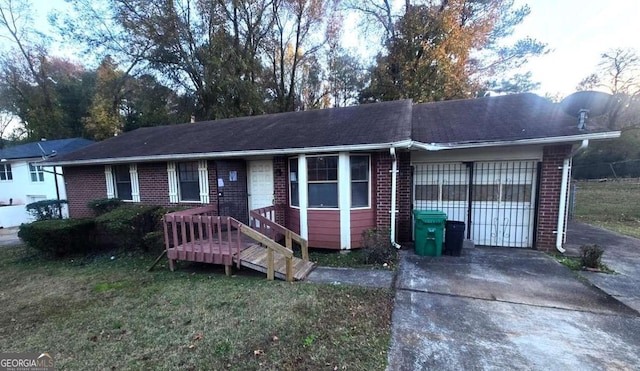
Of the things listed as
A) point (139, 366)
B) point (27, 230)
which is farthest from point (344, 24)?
point (139, 366)

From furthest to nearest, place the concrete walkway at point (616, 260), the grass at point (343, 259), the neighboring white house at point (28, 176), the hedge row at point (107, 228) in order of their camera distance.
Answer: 1. the neighboring white house at point (28, 176)
2. the hedge row at point (107, 228)
3. the grass at point (343, 259)
4. the concrete walkway at point (616, 260)

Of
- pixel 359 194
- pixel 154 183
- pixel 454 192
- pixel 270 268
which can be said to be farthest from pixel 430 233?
pixel 154 183

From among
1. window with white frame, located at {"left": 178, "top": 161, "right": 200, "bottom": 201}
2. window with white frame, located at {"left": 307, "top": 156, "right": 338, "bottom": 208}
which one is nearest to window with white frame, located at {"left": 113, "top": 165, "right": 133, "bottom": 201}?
window with white frame, located at {"left": 178, "top": 161, "right": 200, "bottom": 201}

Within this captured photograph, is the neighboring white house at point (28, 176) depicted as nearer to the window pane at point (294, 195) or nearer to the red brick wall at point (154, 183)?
the red brick wall at point (154, 183)

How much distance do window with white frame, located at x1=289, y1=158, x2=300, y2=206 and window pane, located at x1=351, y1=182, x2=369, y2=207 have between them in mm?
1473

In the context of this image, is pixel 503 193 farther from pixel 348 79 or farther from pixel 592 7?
pixel 348 79

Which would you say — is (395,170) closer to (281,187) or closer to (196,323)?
(281,187)

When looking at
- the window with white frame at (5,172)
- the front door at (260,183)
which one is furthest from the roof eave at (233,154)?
the window with white frame at (5,172)

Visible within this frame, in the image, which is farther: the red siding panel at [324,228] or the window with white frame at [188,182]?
the window with white frame at [188,182]

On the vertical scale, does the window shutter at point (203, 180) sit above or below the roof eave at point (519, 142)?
below

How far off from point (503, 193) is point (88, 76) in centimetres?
3174

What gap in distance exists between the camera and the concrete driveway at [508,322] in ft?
8.82

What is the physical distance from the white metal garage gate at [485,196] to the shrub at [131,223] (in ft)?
24.1

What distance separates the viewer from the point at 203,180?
796 cm
